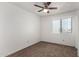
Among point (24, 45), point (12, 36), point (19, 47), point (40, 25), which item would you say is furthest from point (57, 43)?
point (12, 36)

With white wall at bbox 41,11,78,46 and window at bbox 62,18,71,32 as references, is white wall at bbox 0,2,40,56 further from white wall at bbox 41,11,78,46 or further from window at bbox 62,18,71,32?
window at bbox 62,18,71,32

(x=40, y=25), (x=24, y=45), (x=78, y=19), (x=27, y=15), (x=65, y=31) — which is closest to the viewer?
(x=78, y=19)

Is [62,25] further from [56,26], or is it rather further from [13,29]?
[13,29]

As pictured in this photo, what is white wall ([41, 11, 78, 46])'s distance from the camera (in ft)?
14.6

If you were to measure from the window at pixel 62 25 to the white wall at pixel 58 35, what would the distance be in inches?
10.4

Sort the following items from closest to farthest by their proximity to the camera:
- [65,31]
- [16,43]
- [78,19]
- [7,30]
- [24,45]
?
[7,30]
[16,43]
[78,19]
[24,45]
[65,31]

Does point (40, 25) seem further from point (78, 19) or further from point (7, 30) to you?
point (7, 30)

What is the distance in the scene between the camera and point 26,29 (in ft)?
14.3

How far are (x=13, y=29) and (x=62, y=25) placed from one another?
11.0ft

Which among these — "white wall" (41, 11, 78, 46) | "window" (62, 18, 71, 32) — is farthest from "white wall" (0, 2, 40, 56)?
"window" (62, 18, 71, 32)

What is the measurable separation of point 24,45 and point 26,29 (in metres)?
0.97

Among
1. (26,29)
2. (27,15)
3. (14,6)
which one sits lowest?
(26,29)

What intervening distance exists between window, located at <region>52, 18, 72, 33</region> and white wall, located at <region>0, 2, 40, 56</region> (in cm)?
213

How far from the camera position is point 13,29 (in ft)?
11.0
